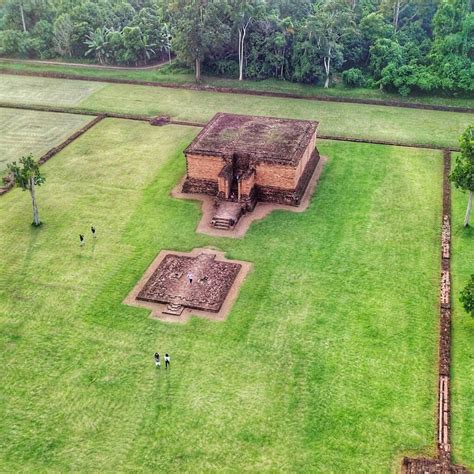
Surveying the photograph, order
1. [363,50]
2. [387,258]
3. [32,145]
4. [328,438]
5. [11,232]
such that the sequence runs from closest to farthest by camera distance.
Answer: [328,438], [387,258], [11,232], [32,145], [363,50]

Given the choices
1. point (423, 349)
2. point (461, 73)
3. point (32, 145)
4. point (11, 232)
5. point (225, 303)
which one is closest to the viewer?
point (423, 349)

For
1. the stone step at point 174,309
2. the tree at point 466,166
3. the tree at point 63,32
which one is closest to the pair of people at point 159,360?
the stone step at point 174,309

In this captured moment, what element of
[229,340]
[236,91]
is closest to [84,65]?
[236,91]

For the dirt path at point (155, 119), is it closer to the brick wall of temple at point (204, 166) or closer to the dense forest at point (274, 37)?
the dense forest at point (274, 37)

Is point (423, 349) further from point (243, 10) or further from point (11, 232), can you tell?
point (243, 10)

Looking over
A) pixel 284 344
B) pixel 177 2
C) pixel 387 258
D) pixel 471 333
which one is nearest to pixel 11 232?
pixel 284 344

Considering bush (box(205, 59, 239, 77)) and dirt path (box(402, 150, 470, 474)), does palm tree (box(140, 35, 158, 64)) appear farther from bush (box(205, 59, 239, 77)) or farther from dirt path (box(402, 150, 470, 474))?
dirt path (box(402, 150, 470, 474))

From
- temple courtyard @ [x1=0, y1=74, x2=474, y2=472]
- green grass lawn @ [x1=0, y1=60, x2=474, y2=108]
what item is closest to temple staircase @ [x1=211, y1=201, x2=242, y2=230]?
temple courtyard @ [x1=0, y1=74, x2=474, y2=472]
